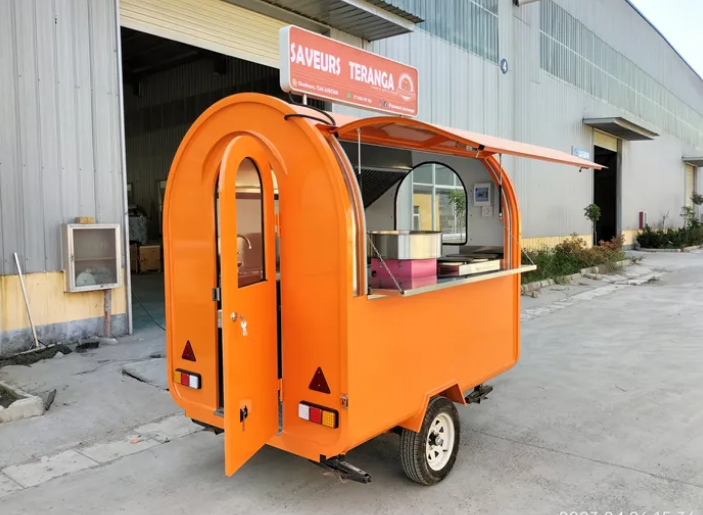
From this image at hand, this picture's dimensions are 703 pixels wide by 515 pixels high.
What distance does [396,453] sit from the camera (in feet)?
14.3

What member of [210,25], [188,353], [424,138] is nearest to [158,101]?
[210,25]

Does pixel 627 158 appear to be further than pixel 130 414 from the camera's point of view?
Yes

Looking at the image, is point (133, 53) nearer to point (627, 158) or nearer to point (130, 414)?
point (130, 414)

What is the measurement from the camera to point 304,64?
4305mm

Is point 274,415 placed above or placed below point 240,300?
below

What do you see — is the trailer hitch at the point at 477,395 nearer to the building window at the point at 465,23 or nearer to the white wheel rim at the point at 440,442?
the white wheel rim at the point at 440,442

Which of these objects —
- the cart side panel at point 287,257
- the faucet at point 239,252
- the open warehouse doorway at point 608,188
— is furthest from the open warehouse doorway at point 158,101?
the open warehouse doorway at point 608,188

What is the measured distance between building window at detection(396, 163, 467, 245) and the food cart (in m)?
1.46

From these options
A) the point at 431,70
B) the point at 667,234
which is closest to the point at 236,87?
the point at 431,70

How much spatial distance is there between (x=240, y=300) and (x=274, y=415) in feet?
2.70

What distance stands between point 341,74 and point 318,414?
8.94 feet

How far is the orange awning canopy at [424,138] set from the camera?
11.0 feet

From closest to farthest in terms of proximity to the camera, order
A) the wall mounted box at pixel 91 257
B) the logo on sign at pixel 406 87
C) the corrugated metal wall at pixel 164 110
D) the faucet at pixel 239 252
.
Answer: the faucet at pixel 239 252 → the logo on sign at pixel 406 87 → the wall mounted box at pixel 91 257 → the corrugated metal wall at pixel 164 110

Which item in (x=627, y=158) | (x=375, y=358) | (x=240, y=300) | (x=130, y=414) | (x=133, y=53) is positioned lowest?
(x=130, y=414)
